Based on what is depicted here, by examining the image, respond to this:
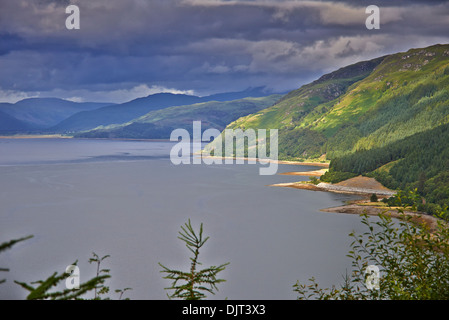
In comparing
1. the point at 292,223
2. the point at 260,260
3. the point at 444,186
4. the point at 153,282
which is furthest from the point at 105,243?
the point at 444,186

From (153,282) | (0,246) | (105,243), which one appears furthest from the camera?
(105,243)

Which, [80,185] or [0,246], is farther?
[80,185]

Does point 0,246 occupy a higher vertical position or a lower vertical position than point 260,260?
higher

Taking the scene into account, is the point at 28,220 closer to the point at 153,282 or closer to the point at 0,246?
the point at 153,282

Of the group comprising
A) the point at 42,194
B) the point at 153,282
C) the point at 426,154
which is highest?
the point at 426,154

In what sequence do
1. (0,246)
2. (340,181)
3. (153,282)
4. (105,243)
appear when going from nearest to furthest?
(0,246) < (153,282) < (105,243) < (340,181)
